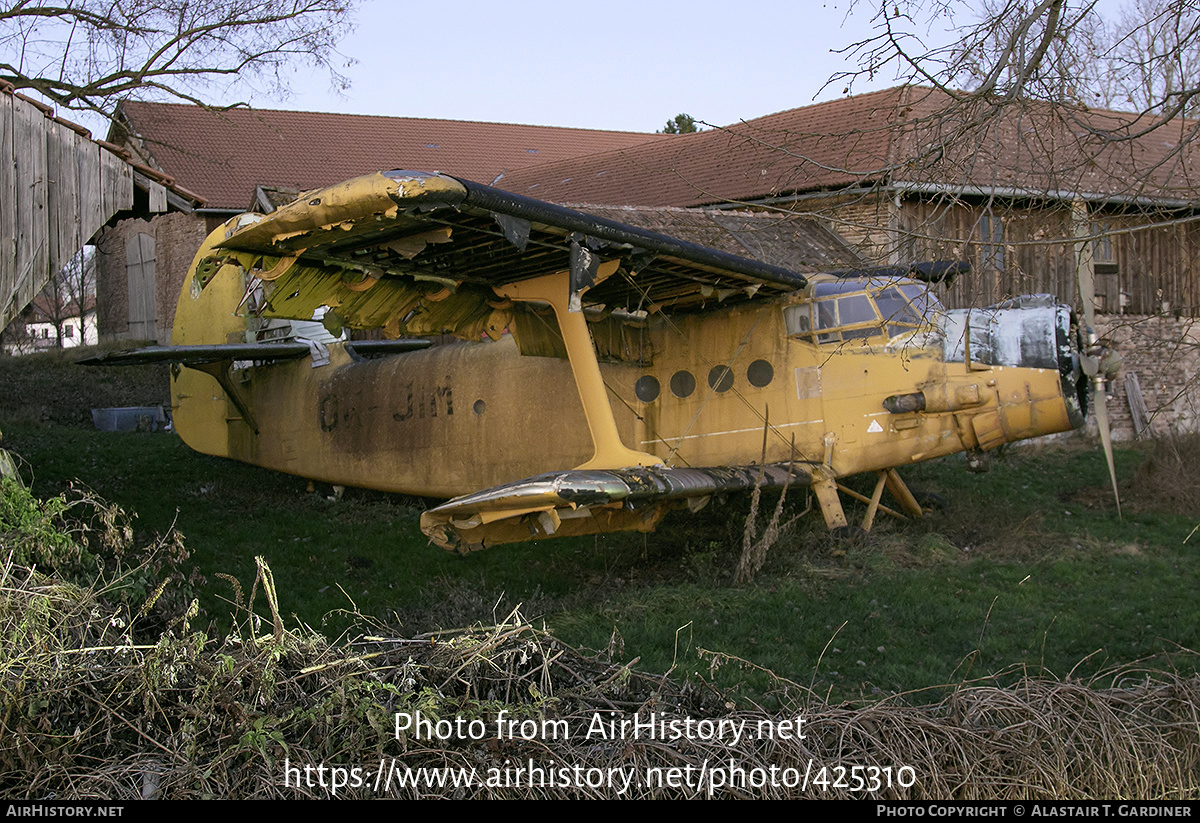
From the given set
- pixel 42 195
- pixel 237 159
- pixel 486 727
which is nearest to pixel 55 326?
pixel 237 159

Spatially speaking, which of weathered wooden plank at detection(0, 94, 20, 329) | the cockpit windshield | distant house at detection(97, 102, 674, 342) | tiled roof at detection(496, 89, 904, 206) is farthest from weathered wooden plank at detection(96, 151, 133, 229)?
distant house at detection(97, 102, 674, 342)

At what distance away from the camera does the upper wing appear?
6016mm

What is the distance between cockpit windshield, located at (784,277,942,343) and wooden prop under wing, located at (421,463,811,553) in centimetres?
146

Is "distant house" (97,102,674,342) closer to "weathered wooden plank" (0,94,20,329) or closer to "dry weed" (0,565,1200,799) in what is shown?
"weathered wooden plank" (0,94,20,329)

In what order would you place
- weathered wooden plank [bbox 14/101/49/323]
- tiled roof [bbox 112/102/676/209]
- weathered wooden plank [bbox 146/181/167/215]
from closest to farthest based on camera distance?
weathered wooden plank [bbox 14/101/49/323] → weathered wooden plank [bbox 146/181/167/215] → tiled roof [bbox 112/102/676/209]

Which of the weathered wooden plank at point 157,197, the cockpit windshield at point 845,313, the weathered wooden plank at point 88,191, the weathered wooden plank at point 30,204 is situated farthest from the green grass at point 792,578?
the weathered wooden plank at point 157,197

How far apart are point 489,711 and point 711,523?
6.90 metres

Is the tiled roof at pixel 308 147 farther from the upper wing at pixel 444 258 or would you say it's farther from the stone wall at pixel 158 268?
the upper wing at pixel 444 258

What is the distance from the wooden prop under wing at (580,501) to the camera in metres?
7.37

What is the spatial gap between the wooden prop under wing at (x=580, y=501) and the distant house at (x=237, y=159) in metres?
15.2

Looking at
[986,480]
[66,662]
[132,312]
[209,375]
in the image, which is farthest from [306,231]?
[132,312]

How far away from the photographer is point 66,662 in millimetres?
→ 4328

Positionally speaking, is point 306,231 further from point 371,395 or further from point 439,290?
point 371,395

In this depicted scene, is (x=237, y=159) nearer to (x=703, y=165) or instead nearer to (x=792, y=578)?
(x=703, y=165)
